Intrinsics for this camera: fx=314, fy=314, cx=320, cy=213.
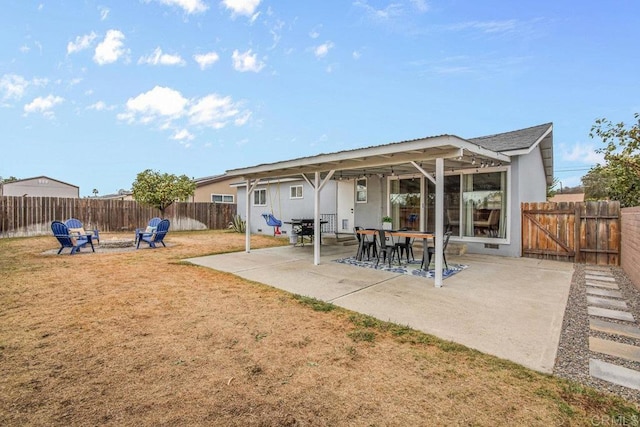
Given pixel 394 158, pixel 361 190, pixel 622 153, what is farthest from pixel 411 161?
pixel 622 153

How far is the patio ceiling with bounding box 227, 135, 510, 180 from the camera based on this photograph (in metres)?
5.21

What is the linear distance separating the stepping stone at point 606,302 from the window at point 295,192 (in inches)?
438

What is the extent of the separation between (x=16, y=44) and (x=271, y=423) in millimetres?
16999

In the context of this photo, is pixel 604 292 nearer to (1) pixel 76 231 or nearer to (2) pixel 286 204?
(2) pixel 286 204

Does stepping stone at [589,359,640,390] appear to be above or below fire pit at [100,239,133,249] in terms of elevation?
below

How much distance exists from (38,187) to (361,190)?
99.0ft

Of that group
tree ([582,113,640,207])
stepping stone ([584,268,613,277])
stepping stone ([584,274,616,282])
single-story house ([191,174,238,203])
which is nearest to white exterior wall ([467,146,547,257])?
stepping stone ([584,268,613,277])

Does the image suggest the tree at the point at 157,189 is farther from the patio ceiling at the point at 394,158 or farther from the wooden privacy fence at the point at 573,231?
the wooden privacy fence at the point at 573,231

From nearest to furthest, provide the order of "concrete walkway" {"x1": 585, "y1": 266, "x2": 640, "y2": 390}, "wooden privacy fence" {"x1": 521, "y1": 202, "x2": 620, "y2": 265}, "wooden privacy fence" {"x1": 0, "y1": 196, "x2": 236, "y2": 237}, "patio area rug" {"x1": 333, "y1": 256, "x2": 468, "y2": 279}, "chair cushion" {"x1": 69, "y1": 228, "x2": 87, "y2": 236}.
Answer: "concrete walkway" {"x1": 585, "y1": 266, "x2": 640, "y2": 390}, "patio area rug" {"x1": 333, "y1": 256, "x2": 468, "y2": 279}, "wooden privacy fence" {"x1": 521, "y1": 202, "x2": 620, "y2": 265}, "chair cushion" {"x1": 69, "y1": 228, "x2": 87, "y2": 236}, "wooden privacy fence" {"x1": 0, "y1": 196, "x2": 236, "y2": 237}

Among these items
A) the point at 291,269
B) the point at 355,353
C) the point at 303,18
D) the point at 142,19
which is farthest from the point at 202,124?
the point at 355,353

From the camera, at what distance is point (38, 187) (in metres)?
27.2

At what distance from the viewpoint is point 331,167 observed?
24.1 ft

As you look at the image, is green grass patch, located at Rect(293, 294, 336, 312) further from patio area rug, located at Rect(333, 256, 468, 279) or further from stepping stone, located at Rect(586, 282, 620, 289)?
stepping stone, located at Rect(586, 282, 620, 289)

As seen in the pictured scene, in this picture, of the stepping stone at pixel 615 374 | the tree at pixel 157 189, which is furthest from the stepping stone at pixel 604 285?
the tree at pixel 157 189
